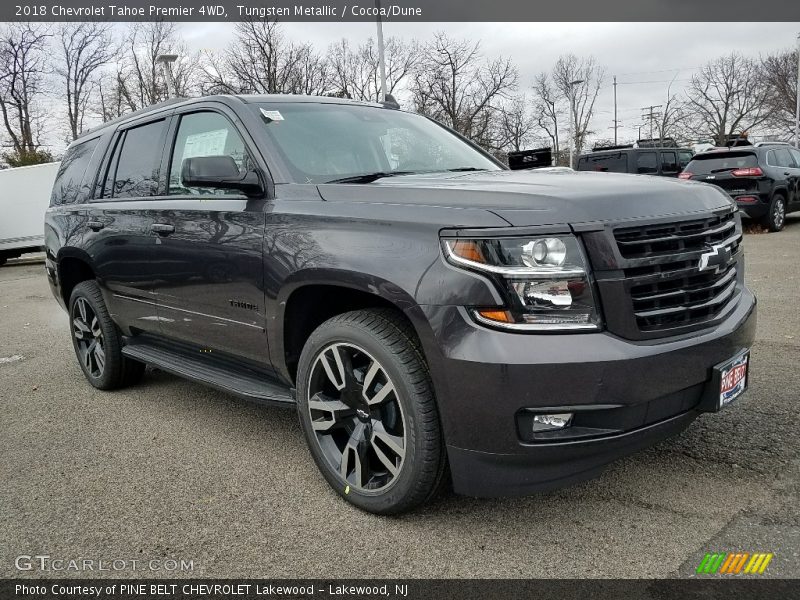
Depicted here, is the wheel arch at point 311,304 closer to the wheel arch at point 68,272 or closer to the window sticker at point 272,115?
the window sticker at point 272,115

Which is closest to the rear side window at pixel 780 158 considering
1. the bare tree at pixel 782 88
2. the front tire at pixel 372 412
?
the front tire at pixel 372 412

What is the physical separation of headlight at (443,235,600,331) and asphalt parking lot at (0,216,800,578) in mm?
895

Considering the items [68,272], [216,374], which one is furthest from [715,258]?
[68,272]

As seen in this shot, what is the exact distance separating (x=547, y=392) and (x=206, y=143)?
8.05 feet

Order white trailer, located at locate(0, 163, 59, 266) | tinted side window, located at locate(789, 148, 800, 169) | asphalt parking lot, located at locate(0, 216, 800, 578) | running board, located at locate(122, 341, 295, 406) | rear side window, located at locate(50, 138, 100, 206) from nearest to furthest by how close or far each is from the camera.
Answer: asphalt parking lot, located at locate(0, 216, 800, 578) → running board, located at locate(122, 341, 295, 406) → rear side window, located at locate(50, 138, 100, 206) → tinted side window, located at locate(789, 148, 800, 169) → white trailer, located at locate(0, 163, 59, 266)

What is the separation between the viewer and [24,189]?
1802cm

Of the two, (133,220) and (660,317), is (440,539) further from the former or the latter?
(133,220)

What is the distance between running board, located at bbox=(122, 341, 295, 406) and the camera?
3212 millimetres

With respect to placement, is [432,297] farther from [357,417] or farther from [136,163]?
[136,163]

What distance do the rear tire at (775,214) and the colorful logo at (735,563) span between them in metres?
12.3

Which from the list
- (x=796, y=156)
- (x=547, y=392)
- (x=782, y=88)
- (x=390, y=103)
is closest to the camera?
(x=547, y=392)

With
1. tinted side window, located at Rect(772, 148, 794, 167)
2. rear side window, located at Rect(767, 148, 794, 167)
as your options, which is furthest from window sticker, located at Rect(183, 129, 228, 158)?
tinted side window, located at Rect(772, 148, 794, 167)

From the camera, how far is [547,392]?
7.32 ft

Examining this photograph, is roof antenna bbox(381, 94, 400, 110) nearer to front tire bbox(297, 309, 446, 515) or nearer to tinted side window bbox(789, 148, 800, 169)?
front tire bbox(297, 309, 446, 515)
